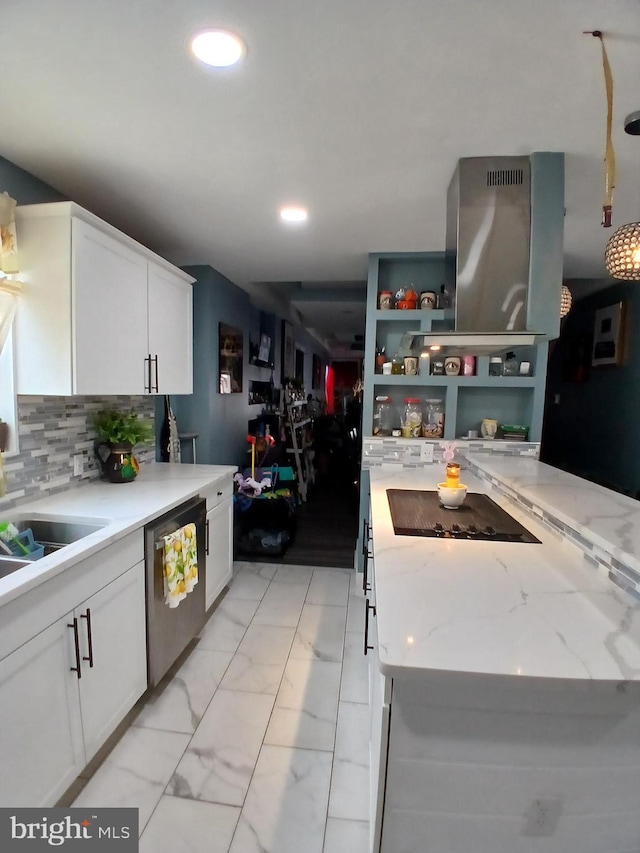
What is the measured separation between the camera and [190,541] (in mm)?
1962

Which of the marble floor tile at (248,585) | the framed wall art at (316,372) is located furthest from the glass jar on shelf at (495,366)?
the framed wall art at (316,372)

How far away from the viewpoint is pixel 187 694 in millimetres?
1831

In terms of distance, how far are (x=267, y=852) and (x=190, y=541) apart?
1.16 metres

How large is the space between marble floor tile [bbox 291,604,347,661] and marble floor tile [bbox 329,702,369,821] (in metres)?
0.36

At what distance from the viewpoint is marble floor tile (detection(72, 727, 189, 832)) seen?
1.35 meters

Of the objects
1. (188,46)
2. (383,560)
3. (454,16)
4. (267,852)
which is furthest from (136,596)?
(454,16)

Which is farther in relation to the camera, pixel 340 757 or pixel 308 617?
pixel 308 617

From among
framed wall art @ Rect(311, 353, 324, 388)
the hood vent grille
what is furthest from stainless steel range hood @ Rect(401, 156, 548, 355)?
framed wall art @ Rect(311, 353, 324, 388)

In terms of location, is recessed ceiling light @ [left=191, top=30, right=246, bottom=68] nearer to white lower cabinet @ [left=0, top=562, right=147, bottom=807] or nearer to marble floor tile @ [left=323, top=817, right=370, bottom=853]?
white lower cabinet @ [left=0, top=562, right=147, bottom=807]

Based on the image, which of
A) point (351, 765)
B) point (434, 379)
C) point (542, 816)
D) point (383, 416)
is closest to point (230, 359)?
point (383, 416)

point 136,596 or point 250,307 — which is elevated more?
point 250,307

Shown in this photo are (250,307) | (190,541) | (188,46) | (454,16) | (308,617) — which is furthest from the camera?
(250,307)

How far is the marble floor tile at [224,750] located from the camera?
55.1 inches

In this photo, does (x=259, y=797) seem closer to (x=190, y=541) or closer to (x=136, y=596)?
(x=136, y=596)
